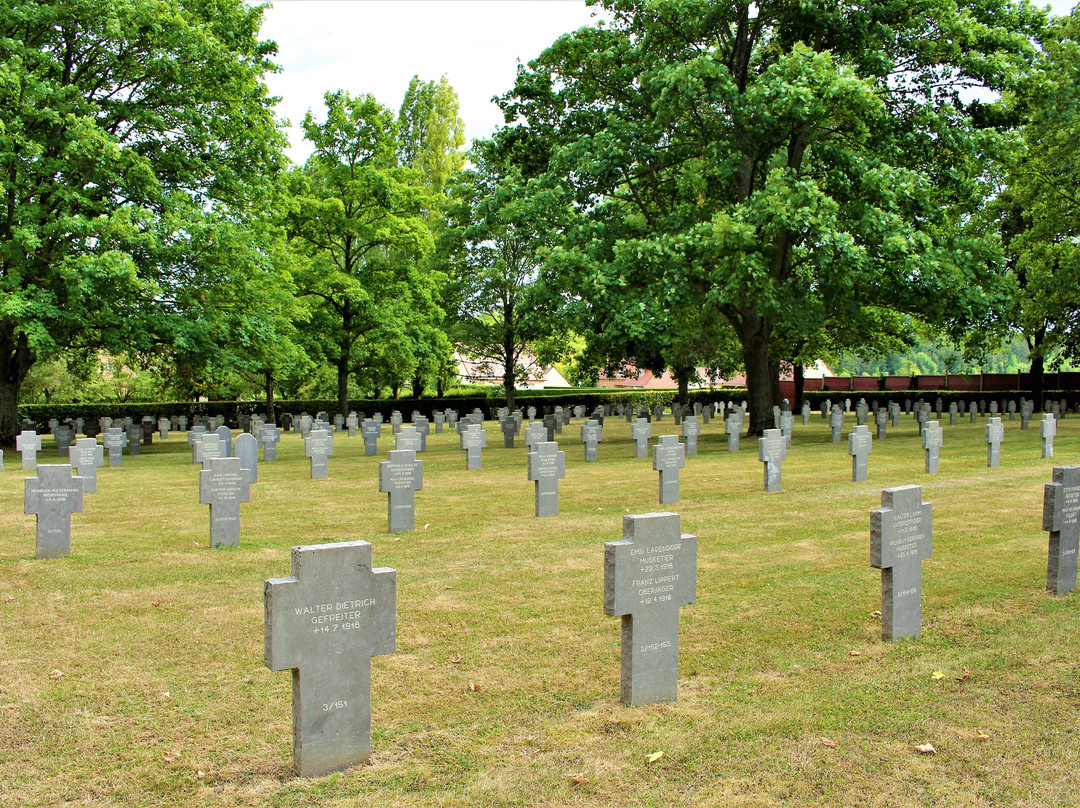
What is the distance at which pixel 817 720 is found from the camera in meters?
4.61

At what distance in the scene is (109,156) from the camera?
22062mm

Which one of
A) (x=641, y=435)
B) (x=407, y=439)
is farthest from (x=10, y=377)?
(x=641, y=435)

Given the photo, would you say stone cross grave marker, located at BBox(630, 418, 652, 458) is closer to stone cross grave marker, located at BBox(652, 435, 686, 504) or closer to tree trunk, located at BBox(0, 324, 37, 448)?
stone cross grave marker, located at BBox(652, 435, 686, 504)

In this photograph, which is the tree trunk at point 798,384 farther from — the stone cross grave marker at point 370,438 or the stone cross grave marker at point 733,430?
the stone cross grave marker at point 370,438

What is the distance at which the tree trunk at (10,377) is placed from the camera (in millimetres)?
24486

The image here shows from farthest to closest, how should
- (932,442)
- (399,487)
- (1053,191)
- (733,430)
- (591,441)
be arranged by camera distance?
(1053,191), (733,430), (591,441), (932,442), (399,487)

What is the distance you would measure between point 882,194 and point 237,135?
58.7 ft

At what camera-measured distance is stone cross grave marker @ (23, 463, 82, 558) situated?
9141mm

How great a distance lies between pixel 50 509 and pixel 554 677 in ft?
21.3

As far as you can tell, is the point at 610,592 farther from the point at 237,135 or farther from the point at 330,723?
the point at 237,135

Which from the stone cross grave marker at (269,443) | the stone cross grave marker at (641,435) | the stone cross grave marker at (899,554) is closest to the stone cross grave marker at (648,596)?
the stone cross grave marker at (899,554)

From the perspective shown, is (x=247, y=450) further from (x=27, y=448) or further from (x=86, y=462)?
(x=27, y=448)

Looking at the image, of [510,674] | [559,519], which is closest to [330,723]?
[510,674]

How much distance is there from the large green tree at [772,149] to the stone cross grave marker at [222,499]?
1200 cm
